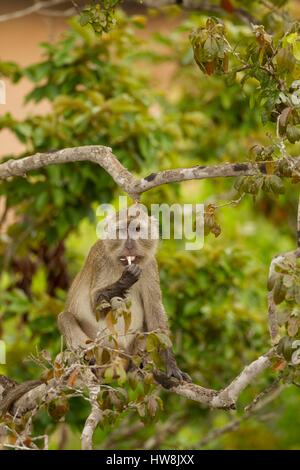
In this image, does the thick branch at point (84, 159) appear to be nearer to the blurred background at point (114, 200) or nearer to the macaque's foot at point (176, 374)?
the macaque's foot at point (176, 374)

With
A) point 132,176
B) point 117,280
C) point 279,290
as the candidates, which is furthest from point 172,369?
point 279,290

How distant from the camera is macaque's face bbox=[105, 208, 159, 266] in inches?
217

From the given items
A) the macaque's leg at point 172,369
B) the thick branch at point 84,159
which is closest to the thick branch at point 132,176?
the thick branch at point 84,159

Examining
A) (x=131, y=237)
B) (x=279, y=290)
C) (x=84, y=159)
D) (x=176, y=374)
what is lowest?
(x=176, y=374)

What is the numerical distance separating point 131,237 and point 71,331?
0.74m

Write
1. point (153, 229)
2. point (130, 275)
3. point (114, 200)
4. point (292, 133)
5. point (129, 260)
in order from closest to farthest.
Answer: point (292, 133) < point (130, 275) < point (129, 260) < point (153, 229) < point (114, 200)

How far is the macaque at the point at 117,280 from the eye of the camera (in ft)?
18.1

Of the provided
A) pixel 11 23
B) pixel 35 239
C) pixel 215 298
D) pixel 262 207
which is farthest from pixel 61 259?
pixel 11 23

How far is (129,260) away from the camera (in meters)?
5.50

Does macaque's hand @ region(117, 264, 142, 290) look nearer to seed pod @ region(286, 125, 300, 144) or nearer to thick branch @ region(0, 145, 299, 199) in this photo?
thick branch @ region(0, 145, 299, 199)

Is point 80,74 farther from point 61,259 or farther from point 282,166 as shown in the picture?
point 282,166

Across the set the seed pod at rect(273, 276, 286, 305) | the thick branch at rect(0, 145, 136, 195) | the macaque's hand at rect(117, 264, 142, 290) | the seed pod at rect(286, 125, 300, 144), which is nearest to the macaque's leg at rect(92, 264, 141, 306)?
the macaque's hand at rect(117, 264, 142, 290)

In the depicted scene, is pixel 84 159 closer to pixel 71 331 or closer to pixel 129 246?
pixel 129 246
